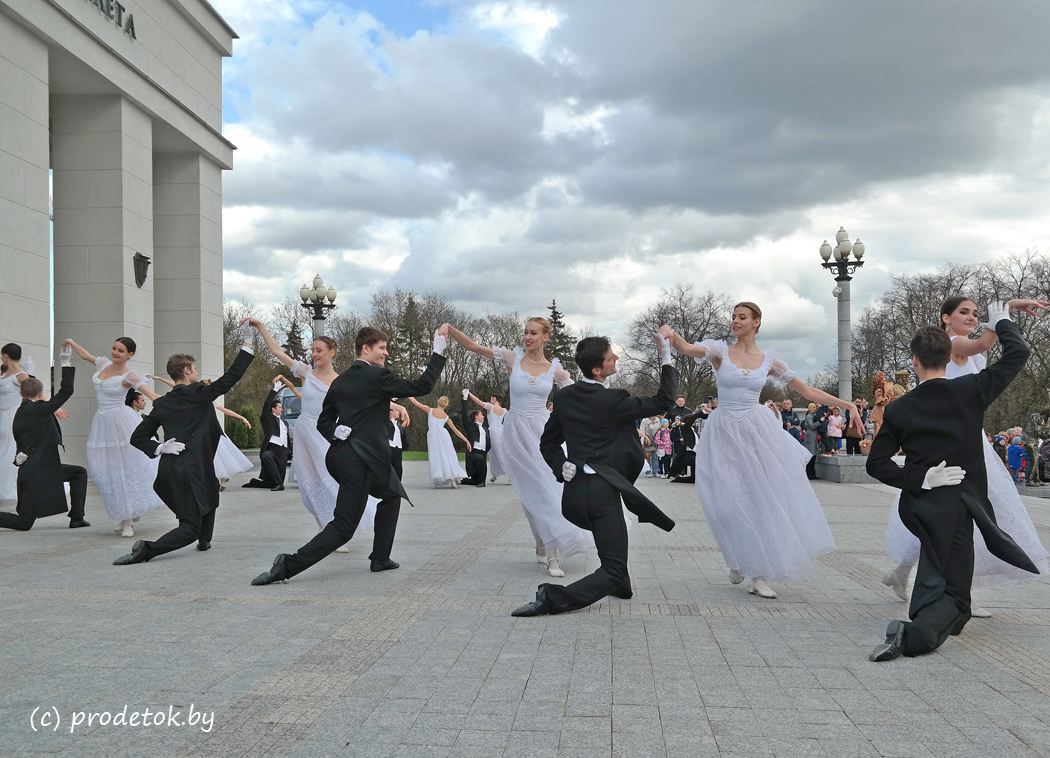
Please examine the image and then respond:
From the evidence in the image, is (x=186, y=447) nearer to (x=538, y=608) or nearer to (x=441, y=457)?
(x=538, y=608)

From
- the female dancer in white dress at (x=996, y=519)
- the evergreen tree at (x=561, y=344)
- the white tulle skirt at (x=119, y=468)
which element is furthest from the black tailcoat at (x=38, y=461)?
the evergreen tree at (x=561, y=344)

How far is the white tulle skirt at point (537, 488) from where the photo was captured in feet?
Result: 25.0

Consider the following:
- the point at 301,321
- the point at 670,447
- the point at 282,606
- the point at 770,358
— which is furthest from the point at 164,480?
the point at 301,321

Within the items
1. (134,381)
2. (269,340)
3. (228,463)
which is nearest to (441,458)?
(228,463)

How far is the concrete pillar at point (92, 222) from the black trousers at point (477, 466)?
759cm

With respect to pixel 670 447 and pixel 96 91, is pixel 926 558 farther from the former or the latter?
pixel 670 447

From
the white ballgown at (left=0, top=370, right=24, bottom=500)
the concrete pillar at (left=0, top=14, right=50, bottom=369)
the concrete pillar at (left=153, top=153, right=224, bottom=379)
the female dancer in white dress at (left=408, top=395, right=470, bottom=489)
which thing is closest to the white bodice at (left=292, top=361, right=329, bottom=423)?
the white ballgown at (left=0, top=370, right=24, bottom=500)

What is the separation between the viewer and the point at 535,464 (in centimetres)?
800

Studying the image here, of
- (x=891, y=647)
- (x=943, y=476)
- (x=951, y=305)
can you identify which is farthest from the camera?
(x=951, y=305)

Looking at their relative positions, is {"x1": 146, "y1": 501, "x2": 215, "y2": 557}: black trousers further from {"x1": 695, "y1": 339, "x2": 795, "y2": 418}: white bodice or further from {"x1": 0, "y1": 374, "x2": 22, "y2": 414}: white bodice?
{"x1": 0, "y1": 374, "x2": 22, "y2": 414}: white bodice

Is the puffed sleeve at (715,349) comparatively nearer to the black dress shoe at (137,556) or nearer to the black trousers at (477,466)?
the black dress shoe at (137,556)

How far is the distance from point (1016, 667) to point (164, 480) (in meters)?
7.16

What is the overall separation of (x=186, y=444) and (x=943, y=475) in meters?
6.68

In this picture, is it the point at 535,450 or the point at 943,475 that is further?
the point at 535,450
